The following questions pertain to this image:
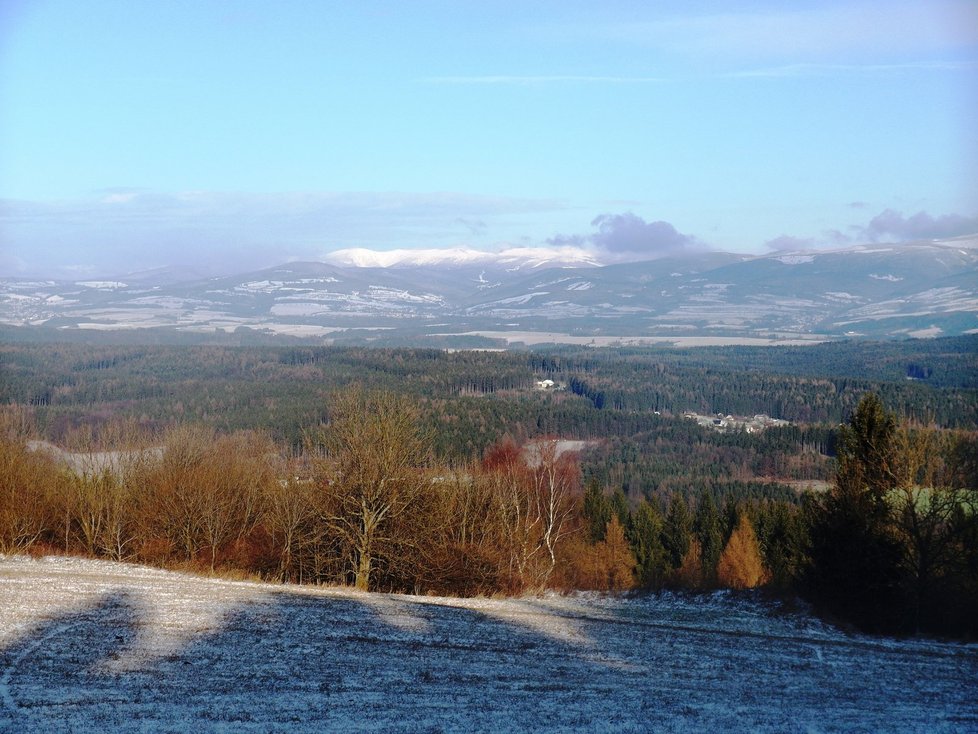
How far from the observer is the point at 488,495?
31703 mm

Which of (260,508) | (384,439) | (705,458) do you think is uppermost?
(384,439)

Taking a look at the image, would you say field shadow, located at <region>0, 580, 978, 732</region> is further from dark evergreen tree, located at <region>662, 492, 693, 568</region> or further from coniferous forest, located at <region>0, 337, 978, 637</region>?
dark evergreen tree, located at <region>662, 492, 693, 568</region>

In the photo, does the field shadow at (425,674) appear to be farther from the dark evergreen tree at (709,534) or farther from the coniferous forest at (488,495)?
the dark evergreen tree at (709,534)

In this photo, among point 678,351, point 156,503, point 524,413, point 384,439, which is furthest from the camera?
point 678,351

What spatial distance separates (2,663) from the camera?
12.9m

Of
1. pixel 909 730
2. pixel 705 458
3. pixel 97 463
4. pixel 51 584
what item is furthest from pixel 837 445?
pixel 705 458

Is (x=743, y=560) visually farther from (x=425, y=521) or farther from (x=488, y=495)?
(x=425, y=521)

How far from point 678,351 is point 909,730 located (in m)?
164

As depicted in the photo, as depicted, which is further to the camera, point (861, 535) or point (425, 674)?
point (861, 535)

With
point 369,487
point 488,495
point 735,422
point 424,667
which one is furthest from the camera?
point 735,422

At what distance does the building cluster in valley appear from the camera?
9043cm

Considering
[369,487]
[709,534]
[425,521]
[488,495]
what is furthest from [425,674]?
[709,534]

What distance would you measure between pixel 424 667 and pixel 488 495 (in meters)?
17.6

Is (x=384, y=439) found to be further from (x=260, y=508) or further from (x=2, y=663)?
(x=2, y=663)
